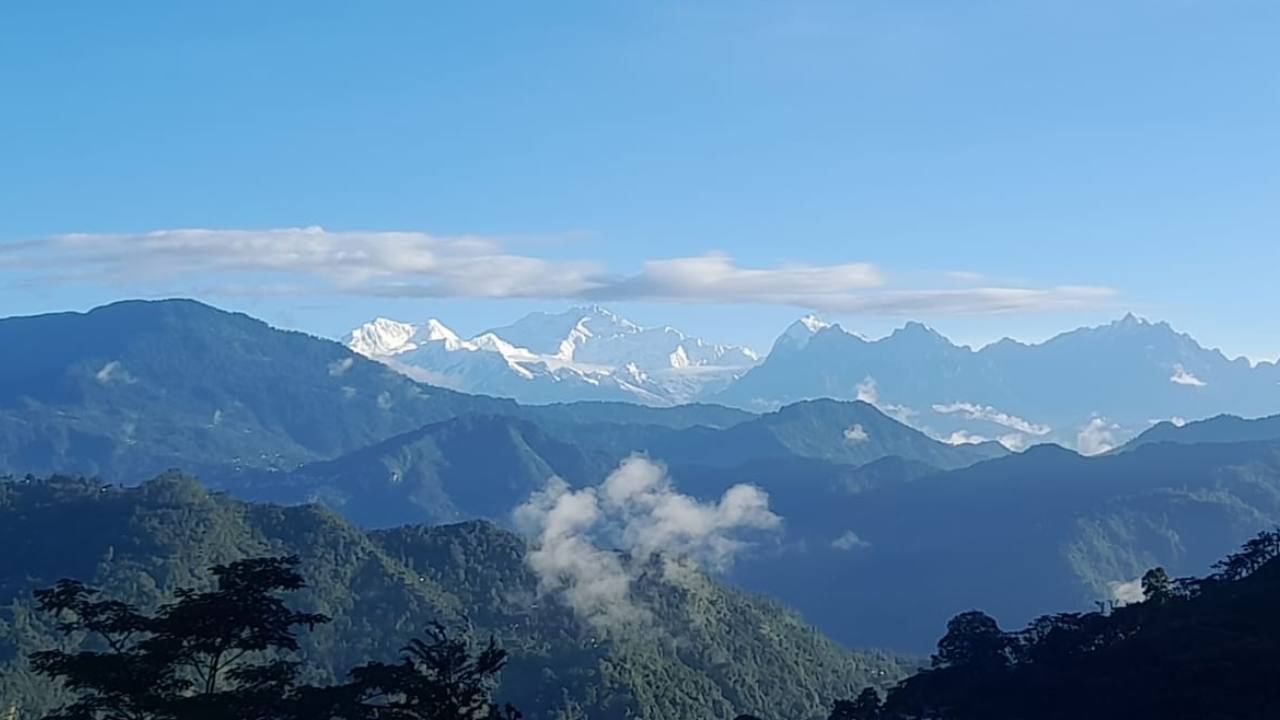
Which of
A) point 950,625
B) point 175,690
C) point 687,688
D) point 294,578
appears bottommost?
point 687,688

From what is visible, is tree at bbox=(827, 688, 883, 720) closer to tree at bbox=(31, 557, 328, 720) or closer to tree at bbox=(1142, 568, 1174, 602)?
tree at bbox=(1142, 568, 1174, 602)

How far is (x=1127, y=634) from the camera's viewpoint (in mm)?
76562

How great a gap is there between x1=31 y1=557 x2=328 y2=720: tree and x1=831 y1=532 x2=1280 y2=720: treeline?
127 ft

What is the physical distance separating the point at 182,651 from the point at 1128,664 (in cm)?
5235

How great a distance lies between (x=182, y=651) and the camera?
2658 cm

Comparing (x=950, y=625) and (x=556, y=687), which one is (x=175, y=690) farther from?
(x=556, y=687)

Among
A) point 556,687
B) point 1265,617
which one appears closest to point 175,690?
point 1265,617

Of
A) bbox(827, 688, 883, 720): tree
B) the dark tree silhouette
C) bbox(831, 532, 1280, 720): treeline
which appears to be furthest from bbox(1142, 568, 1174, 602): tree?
the dark tree silhouette

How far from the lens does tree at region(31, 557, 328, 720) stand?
2600cm

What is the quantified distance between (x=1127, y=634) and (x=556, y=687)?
121 meters

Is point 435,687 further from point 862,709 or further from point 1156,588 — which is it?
point 1156,588

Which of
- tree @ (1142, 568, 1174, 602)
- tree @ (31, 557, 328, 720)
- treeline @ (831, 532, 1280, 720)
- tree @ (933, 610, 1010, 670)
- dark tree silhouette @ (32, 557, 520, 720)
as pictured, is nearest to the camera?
dark tree silhouette @ (32, 557, 520, 720)

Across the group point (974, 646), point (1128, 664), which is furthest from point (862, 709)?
point (1128, 664)

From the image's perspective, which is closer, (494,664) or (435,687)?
(435,687)
